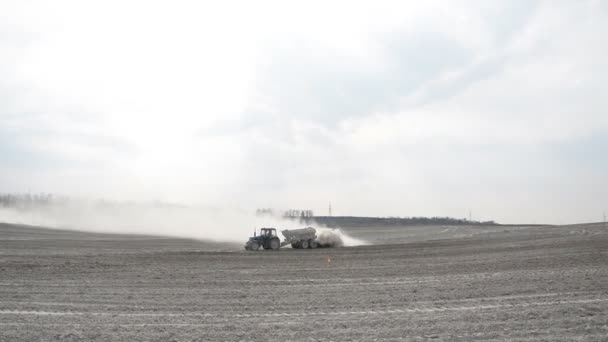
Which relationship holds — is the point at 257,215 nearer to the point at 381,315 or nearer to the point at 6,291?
the point at 6,291

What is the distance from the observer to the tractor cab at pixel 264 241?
41781 millimetres

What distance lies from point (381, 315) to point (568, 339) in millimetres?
4363

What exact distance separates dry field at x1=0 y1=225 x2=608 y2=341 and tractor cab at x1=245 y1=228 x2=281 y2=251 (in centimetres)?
1347

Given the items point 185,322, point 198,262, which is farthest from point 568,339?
point 198,262

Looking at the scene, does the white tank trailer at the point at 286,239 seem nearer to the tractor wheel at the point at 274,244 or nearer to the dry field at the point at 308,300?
the tractor wheel at the point at 274,244

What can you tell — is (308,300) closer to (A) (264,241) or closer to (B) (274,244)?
(A) (264,241)

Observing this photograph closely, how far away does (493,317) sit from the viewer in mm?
12758

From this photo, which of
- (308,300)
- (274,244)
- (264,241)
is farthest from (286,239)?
(308,300)

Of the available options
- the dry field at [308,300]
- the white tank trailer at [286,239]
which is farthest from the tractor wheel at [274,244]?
the dry field at [308,300]

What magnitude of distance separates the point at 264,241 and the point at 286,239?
9.49ft

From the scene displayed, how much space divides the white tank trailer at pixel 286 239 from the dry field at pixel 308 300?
45.1ft

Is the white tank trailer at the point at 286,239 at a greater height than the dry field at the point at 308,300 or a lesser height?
greater

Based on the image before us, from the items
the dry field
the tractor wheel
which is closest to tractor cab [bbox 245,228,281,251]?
the tractor wheel

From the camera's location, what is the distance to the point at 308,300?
16.1 metres
